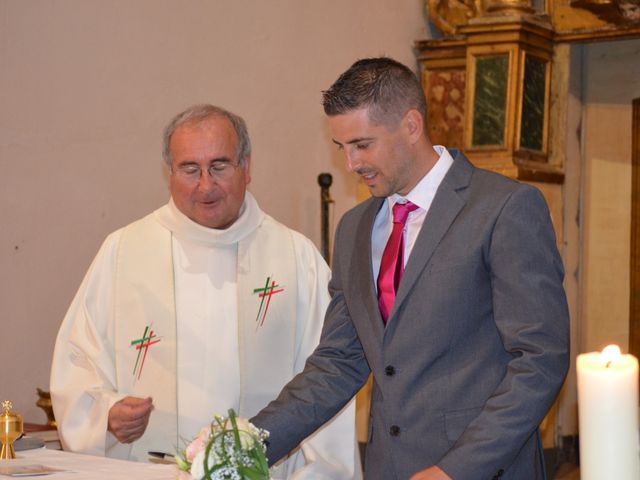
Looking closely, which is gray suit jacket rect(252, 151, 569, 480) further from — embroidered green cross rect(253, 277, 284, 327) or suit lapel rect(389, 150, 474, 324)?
embroidered green cross rect(253, 277, 284, 327)

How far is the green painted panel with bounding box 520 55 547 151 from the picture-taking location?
7703mm

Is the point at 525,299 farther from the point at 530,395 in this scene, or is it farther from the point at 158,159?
the point at 158,159

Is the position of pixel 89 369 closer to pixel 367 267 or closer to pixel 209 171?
pixel 209 171

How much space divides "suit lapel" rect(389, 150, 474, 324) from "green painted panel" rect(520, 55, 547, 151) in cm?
499

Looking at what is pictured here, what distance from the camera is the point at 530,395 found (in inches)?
98.6

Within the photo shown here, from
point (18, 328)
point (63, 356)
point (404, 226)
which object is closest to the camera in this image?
point (404, 226)

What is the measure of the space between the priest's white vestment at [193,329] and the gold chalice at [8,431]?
0.52 m

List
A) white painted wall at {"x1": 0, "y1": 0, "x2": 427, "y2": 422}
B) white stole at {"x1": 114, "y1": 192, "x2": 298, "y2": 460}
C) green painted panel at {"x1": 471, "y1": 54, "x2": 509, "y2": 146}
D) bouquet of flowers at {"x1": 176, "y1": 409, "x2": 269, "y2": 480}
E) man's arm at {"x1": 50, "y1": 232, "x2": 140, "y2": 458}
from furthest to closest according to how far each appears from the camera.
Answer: green painted panel at {"x1": 471, "y1": 54, "x2": 509, "y2": 146} → white painted wall at {"x1": 0, "y1": 0, "x2": 427, "y2": 422} → white stole at {"x1": 114, "y1": 192, "x2": 298, "y2": 460} → man's arm at {"x1": 50, "y1": 232, "x2": 140, "y2": 458} → bouquet of flowers at {"x1": 176, "y1": 409, "x2": 269, "y2": 480}

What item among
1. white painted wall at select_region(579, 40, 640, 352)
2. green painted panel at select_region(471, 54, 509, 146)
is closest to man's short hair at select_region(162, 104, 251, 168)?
green painted panel at select_region(471, 54, 509, 146)

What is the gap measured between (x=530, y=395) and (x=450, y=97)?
236 inches

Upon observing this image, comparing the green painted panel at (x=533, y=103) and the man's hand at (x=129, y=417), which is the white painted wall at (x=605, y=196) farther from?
the man's hand at (x=129, y=417)

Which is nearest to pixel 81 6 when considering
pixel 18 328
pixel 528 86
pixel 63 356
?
pixel 18 328

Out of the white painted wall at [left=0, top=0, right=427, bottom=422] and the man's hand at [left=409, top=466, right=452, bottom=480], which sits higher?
the white painted wall at [left=0, top=0, right=427, bottom=422]

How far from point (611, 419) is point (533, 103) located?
272 inches
